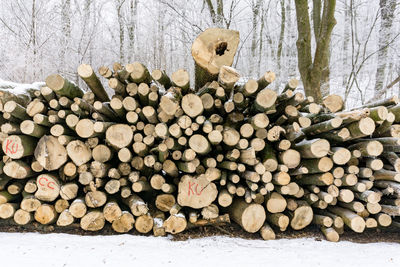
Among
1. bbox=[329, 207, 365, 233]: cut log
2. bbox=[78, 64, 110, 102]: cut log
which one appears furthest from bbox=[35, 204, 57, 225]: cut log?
bbox=[329, 207, 365, 233]: cut log

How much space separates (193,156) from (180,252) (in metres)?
0.90

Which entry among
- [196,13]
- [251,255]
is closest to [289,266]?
[251,255]

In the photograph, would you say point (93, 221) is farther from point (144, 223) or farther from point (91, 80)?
point (91, 80)

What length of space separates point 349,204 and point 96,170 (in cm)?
269

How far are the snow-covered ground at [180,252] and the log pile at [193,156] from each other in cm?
16

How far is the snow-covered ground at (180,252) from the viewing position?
2262 millimetres

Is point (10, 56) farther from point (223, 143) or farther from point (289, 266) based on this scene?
point (289, 266)

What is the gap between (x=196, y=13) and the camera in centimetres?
952

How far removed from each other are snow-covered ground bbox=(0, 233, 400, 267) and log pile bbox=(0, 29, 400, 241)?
0.16 meters

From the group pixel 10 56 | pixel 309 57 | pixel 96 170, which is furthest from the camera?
pixel 10 56

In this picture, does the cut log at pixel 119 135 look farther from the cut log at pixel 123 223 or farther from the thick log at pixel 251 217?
the thick log at pixel 251 217

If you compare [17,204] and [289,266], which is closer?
[289,266]

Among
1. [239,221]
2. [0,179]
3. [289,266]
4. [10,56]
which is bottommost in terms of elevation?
[289,266]

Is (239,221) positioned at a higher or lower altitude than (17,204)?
lower
